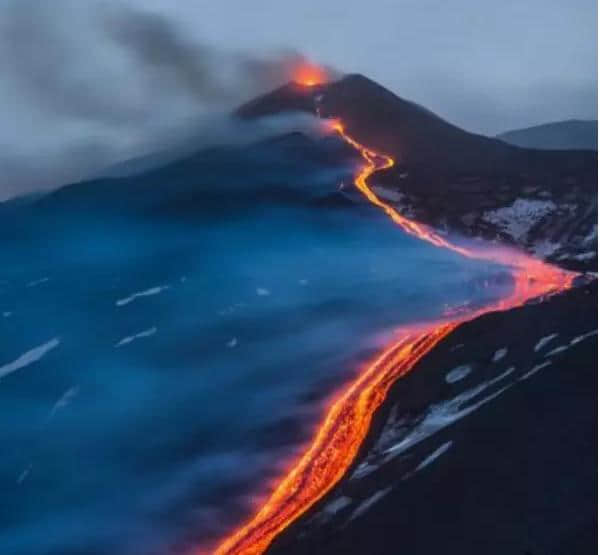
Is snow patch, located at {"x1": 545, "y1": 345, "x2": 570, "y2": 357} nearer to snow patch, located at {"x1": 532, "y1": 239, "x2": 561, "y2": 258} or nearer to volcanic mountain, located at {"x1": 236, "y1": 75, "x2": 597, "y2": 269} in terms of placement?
volcanic mountain, located at {"x1": 236, "y1": 75, "x2": 597, "y2": 269}

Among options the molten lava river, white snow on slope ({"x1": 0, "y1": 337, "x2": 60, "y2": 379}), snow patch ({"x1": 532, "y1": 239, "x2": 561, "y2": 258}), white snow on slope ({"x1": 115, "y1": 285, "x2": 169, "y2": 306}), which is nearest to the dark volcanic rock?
the molten lava river

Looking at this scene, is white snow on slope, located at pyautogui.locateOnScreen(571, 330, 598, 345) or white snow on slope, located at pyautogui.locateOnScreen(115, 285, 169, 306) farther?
white snow on slope, located at pyautogui.locateOnScreen(115, 285, 169, 306)

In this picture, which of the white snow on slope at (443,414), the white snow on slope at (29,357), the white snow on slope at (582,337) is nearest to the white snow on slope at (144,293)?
the white snow on slope at (29,357)

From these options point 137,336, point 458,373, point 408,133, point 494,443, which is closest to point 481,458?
point 494,443

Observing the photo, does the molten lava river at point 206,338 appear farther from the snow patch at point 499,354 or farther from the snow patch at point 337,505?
the snow patch at point 499,354

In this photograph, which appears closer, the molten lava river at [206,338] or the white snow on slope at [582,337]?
the molten lava river at [206,338]
